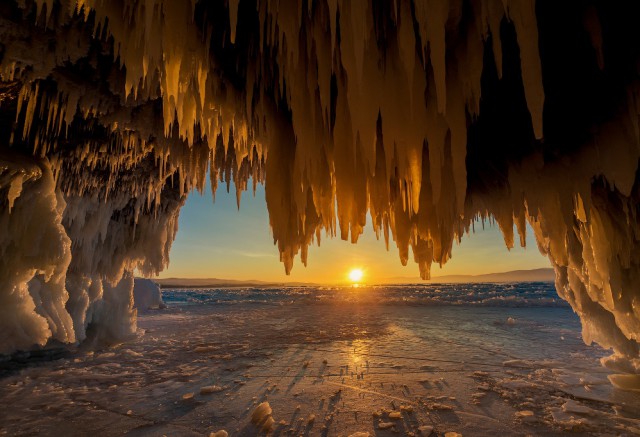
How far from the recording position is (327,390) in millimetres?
4484

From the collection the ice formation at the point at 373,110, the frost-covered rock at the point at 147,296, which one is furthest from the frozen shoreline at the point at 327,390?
the frost-covered rock at the point at 147,296

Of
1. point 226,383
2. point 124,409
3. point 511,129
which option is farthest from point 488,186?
point 124,409

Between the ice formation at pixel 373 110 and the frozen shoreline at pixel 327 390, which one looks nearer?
the ice formation at pixel 373 110

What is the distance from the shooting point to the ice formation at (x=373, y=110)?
1721 mm

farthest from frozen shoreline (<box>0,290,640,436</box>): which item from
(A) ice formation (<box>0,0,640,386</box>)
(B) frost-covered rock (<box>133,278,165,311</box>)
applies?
(B) frost-covered rock (<box>133,278,165,311</box>)

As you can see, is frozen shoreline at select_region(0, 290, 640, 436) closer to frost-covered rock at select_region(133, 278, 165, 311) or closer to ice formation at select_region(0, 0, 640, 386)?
ice formation at select_region(0, 0, 640, 386)

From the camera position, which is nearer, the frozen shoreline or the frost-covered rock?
the frozen shoreline

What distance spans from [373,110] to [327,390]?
401cm

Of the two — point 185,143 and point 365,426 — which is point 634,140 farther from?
point 185,143

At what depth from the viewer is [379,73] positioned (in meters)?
1.73

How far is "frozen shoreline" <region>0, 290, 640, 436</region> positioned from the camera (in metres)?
3.48

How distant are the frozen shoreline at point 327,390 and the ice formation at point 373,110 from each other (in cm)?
114

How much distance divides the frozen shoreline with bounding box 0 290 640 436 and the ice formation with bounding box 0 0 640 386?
1.14m

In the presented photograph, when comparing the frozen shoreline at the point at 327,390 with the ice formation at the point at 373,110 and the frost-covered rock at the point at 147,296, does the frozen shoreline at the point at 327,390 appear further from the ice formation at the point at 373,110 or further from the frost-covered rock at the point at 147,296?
the frost-covered rock at the point at 147,296
